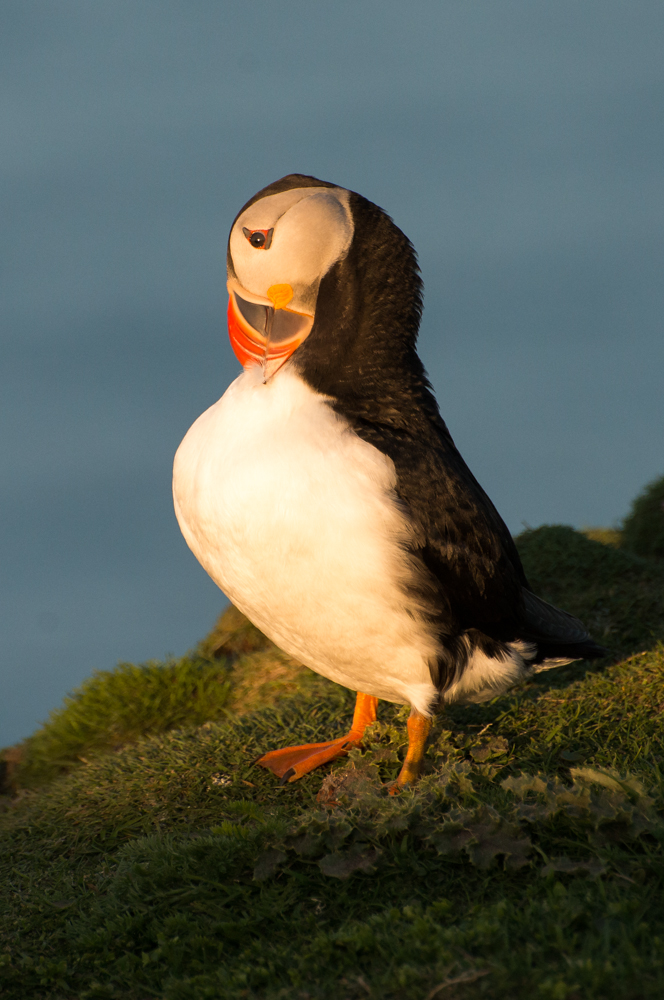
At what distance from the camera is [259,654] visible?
770cm

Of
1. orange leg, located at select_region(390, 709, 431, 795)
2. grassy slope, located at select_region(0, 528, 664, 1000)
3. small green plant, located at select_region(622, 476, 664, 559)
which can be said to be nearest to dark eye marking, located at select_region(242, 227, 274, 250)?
orange leg, located at select_region(390, 709, 431, 795)

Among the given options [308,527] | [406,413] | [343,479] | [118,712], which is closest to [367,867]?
[308,527]

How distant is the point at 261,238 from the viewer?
3963 mm

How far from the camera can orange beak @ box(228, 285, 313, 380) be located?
13.2 feet

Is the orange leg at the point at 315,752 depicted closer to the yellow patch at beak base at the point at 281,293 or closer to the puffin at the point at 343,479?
the puffin at the point at 343,479

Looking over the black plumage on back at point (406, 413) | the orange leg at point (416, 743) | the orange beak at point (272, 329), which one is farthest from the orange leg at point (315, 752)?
the orange beak at point (272, 329)

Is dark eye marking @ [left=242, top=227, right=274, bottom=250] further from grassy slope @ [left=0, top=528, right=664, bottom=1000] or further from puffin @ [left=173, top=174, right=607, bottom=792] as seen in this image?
grassy slope @ [left=0, top=528, right=664, bottom=1000]

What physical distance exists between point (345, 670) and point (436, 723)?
896 mm

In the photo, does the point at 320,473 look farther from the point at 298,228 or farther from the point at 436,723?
the point at 436,723

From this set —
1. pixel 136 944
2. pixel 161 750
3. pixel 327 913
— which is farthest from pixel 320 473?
pixel 161 750

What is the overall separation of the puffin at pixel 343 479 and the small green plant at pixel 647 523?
523 cm

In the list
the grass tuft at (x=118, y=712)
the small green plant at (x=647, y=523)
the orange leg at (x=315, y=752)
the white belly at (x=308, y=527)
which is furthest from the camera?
the small green plant at (x=647, y=523)

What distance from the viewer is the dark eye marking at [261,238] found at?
3957mm

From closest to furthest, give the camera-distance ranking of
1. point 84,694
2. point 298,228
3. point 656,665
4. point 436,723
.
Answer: point 298,228 → point 436,723 → point 656,665 → point 84,694
